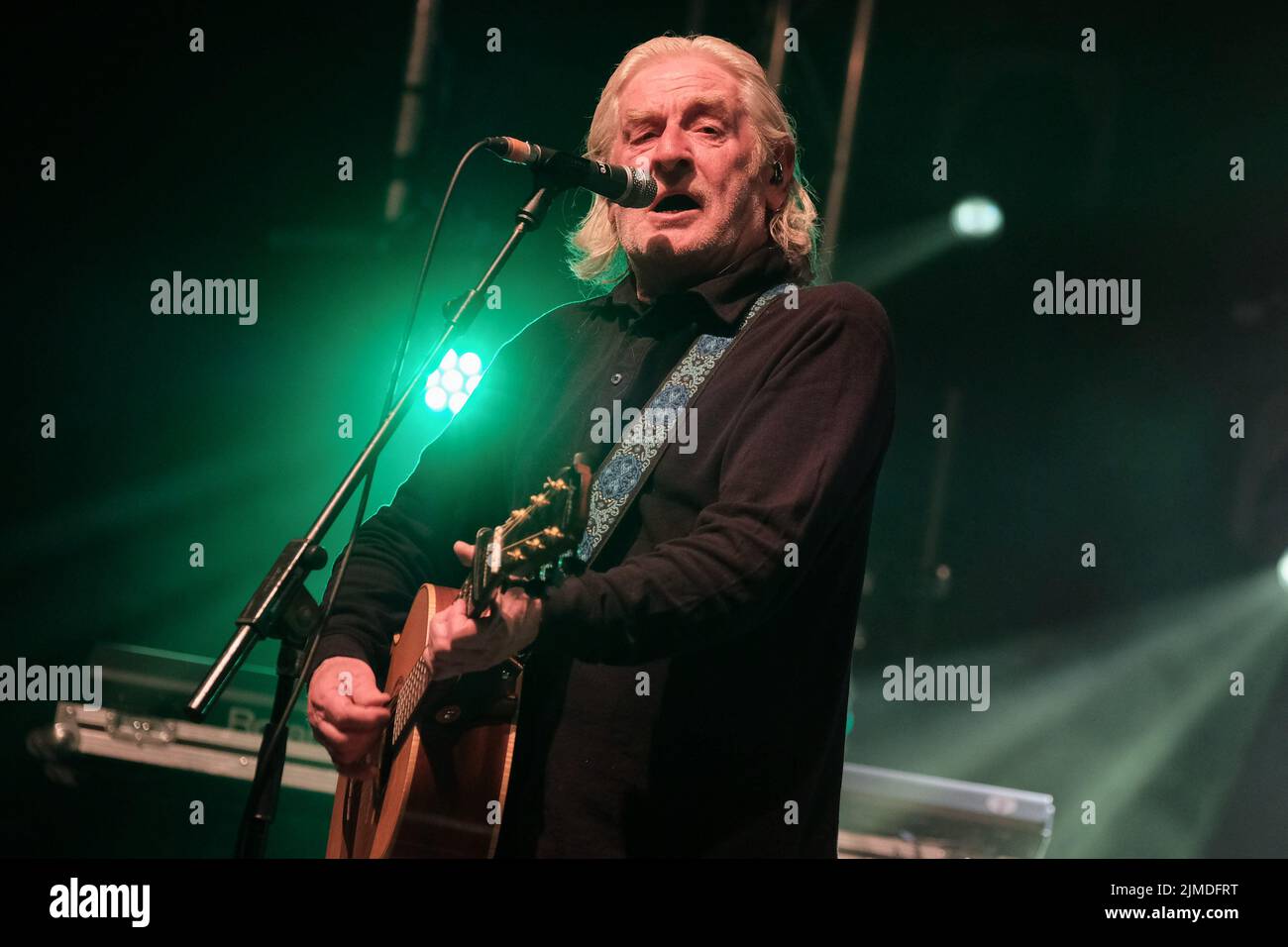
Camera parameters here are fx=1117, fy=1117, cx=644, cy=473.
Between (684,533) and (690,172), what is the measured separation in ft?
2.95

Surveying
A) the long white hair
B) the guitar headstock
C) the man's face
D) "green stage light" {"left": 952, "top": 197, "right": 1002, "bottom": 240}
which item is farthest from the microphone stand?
"green stage light" {"left": 952, "top": 197, "right": 1002, "bottom": 240}

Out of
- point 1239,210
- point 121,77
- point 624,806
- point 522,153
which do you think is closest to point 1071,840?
point 1239,210

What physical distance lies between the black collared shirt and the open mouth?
36 cm

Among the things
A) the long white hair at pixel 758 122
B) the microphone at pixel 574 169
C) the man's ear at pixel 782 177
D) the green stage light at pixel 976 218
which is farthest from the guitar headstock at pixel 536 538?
the green stage light at pixel 976 218

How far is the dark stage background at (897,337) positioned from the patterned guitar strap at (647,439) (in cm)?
222

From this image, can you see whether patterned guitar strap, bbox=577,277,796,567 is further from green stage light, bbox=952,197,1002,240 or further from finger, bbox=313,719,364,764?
green stage light, bbox=952,197,1002,240

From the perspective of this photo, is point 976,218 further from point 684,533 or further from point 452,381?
point 684,533

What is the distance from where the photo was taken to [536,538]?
5.00 feet

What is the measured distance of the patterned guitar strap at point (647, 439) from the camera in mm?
2072

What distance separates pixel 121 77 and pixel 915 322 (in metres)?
3.78

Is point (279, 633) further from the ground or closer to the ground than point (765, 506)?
closer to the ground

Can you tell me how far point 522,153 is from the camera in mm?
2092

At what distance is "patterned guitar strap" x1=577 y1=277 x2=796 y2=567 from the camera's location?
2072 millimetres

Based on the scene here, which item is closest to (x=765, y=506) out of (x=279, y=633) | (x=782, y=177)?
(x=279, y=633)
